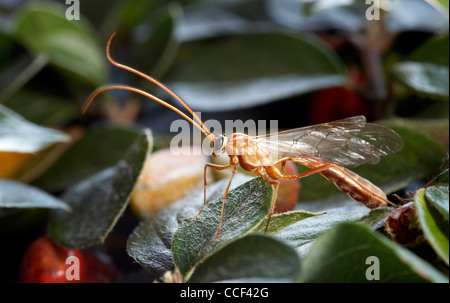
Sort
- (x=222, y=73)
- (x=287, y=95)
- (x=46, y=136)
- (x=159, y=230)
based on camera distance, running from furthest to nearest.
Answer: (x=222, y=73) < (x=287, y=95) < (x=46, y=136) < (x=159, y=230)

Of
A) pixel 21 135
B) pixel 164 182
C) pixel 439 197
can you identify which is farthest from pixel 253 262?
pixel 21 135

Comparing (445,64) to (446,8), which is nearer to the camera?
(446,8)

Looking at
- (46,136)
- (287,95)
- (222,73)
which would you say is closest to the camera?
(46,136)

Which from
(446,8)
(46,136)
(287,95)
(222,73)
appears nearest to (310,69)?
(287,95)

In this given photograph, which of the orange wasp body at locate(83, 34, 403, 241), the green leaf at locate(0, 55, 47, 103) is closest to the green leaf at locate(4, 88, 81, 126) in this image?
the green leaf at locate(0, 55, 47, 103)

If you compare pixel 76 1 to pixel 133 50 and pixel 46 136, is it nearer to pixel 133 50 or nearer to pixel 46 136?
pixel 133 50

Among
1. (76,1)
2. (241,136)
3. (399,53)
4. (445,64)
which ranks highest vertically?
(76,1)

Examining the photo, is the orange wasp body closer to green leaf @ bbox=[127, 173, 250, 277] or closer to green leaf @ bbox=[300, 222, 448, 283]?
green leaf @ bbox=[127, 173, 250, 277]
